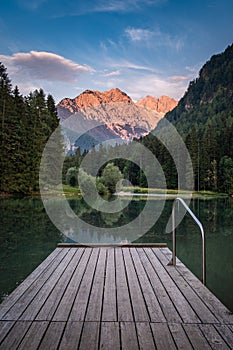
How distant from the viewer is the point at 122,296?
8.75 feet

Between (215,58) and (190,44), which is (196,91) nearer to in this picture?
(215,58)

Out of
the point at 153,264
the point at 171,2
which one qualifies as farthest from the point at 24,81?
the point at 153,264

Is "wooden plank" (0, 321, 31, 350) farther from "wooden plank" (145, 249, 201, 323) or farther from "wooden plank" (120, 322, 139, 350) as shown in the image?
"wooden plank" (145, 249, 201, 323)

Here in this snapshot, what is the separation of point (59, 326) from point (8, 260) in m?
3.54

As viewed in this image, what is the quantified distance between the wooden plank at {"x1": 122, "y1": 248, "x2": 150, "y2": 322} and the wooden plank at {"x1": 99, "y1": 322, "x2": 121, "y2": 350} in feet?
0.64

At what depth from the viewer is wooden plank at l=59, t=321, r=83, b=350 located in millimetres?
1802

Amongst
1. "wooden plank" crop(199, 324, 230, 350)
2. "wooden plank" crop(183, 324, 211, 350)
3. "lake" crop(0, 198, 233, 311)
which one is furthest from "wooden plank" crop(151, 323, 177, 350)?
"lake" crop(0, 198, 233, 311)

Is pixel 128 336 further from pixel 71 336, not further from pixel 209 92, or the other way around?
pixel 209 92

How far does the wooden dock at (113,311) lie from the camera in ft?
6.13

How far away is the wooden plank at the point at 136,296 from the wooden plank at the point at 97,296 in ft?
0.87

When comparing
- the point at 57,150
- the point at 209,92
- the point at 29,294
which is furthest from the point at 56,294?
the point at 209,92

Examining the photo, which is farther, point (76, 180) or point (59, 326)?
point (76, 180)

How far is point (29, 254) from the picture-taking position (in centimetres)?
574

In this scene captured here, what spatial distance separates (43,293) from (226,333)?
1541 millimetres
